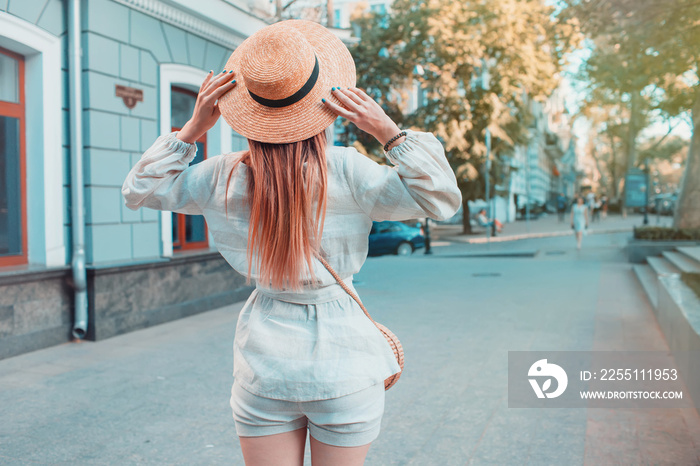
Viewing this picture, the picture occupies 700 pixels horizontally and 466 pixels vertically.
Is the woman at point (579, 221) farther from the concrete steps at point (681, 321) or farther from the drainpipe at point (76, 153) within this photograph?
the drainpipe at point (76, 153)

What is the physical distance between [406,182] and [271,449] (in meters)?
0.81

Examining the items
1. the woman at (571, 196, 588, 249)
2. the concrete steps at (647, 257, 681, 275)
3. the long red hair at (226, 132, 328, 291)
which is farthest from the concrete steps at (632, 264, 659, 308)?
the long red hair at (226, 132, 328, 291)

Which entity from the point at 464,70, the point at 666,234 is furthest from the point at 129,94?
the point at 464,70

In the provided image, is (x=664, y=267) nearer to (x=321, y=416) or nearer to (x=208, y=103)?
(x=321, y=416)

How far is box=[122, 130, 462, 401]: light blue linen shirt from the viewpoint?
5.06ft

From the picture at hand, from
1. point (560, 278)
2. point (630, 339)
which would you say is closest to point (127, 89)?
point (630, 339)

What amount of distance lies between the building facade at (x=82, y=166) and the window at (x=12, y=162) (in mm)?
11

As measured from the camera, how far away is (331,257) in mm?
1596

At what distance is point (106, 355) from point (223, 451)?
111 inches

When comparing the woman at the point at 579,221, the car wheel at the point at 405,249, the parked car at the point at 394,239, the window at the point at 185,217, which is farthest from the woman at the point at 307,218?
the car wheel at the point at 405,249

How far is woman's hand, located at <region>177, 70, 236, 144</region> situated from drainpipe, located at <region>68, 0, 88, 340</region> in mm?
5357

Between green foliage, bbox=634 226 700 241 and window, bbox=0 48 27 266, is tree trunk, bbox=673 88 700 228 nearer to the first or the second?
green foliage, bbox=634 226 700 241

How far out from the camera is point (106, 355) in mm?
5969

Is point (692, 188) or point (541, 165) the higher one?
point (541, 165)
